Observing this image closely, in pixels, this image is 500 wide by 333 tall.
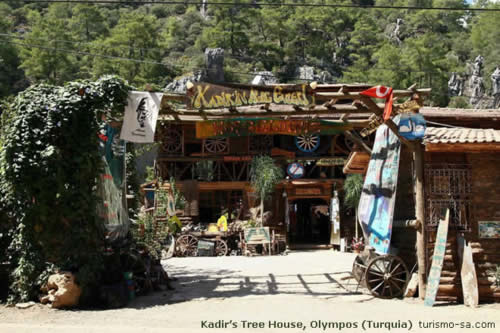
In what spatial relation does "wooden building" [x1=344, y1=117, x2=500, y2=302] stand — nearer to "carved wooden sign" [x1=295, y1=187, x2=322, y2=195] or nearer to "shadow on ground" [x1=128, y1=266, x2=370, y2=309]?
"shadow on ground" [x1=128, y1=266, x2=370, y2=309]

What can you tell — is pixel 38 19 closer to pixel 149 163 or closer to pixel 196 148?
pixel 149 163

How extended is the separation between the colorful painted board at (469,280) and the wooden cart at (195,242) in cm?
1119

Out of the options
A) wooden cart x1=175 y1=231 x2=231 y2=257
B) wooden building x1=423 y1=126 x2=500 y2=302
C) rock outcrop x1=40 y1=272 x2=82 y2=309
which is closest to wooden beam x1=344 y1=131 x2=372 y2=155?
wooden building x1=423 y1=126 x2=500 y2=302

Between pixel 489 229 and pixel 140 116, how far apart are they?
759 centimetres

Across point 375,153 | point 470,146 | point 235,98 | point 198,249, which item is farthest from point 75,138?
point 198,249

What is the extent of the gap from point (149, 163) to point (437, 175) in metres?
33.7

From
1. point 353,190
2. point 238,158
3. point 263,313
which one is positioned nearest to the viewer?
point 263,313

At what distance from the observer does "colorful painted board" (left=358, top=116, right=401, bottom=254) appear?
945 cm

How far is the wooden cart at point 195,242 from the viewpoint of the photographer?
18.2 metres

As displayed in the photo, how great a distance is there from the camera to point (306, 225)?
86.3 ft

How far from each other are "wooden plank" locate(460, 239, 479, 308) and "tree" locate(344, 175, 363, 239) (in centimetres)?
1081

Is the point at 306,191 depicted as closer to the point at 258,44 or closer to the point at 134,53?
the point at 134,53

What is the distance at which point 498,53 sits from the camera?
177 feet

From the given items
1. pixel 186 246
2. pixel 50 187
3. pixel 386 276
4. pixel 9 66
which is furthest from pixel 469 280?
pixel 9 66
